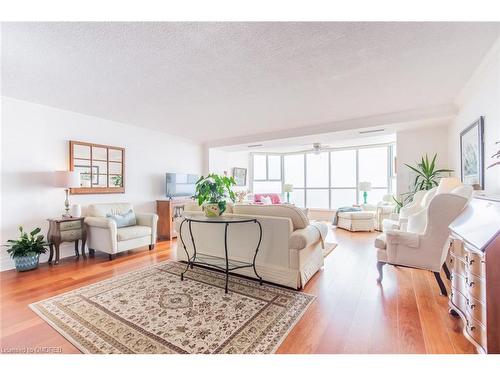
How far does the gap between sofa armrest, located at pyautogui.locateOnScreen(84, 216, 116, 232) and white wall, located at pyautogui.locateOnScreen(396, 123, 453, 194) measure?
5252mm

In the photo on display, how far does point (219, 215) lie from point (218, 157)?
4106mm

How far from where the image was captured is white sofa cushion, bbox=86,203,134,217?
390 cm

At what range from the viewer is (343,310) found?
2068 mm

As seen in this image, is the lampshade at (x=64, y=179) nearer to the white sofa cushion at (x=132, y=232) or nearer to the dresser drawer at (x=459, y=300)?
the white sofa cushion at (x=132, y=232)

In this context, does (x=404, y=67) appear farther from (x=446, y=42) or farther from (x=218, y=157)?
(x=218, y=157)

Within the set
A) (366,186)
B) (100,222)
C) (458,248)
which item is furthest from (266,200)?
(458,248)

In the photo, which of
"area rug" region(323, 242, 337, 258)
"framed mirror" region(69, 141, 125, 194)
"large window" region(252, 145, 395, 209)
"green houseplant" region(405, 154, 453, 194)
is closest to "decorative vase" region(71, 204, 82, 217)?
"framed mirror" region(69, 141, 125, 194)

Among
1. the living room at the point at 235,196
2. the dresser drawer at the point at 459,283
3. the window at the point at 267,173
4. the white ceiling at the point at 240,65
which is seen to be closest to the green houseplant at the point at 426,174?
the living room at the point at 235,196

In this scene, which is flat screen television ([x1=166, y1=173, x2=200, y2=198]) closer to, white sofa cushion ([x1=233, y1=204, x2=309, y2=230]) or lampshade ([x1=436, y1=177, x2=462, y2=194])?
white sofa cushion ([x1=233, y1=204, x2=309, y2=230])

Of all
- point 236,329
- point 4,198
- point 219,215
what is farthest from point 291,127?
point 4,198

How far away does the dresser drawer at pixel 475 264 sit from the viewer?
1.40 m

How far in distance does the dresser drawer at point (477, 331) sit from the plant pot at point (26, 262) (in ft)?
15.3

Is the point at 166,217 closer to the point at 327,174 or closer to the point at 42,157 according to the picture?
the point at 42,157

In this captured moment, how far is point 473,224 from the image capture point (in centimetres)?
171
